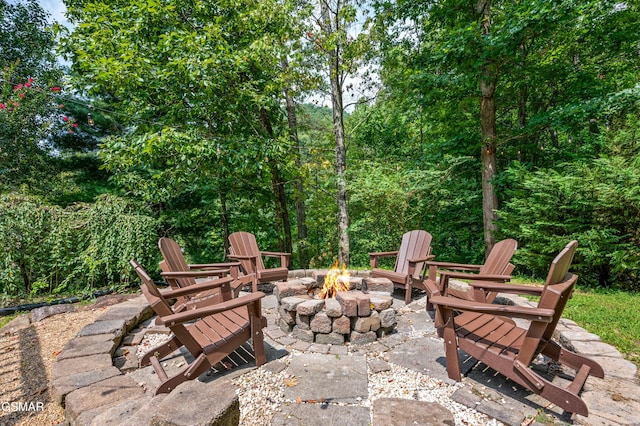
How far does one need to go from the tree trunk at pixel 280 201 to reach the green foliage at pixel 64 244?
2.77 metres

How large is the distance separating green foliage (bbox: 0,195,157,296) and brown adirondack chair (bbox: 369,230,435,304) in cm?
380

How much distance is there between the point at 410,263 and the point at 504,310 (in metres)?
1.74

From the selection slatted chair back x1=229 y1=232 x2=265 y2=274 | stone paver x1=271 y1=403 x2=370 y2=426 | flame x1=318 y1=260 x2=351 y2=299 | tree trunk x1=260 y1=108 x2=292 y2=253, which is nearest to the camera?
stone paver x1=271 y1=403 x2=370 y2=426

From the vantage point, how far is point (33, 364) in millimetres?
2145

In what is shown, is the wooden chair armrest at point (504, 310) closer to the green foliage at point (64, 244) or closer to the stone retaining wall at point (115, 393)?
the stone retaining wall at point (115, 393)

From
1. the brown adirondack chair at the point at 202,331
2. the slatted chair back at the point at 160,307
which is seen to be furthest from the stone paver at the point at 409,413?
the slatted chair back at the point at 160,307

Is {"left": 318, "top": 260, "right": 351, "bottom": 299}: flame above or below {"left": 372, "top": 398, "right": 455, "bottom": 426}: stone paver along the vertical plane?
above

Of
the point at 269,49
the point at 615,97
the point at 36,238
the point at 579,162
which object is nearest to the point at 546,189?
the point at 579,162

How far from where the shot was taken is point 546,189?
4234 mm

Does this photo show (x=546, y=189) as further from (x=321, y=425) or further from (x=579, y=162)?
(x=321, y=425)

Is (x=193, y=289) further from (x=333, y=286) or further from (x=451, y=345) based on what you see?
(x=451, y=345)

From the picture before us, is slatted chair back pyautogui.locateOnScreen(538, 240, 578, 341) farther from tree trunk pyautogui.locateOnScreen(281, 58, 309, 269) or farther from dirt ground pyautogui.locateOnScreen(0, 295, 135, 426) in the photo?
tree trunk pyautogui.locateOnScreen(281, 58, 309, 269)

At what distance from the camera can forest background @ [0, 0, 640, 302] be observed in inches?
158

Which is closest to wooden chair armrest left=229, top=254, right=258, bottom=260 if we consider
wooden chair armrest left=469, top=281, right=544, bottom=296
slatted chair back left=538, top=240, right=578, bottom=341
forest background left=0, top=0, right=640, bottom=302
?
forest background left=0, top=0, right=640, bottom=302
